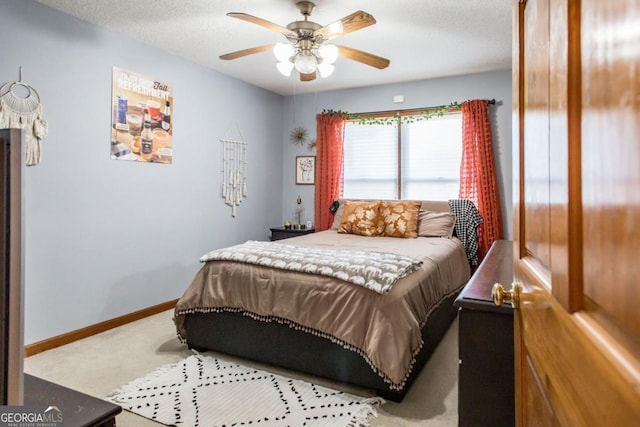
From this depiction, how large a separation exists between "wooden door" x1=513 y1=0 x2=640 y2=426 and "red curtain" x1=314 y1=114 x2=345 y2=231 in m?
4.26

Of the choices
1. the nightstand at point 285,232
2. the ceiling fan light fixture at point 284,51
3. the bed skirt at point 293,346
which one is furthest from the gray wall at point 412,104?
the bed skirt at point 293,346

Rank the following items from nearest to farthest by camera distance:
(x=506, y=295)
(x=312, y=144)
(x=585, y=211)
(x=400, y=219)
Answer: (x=585, y=211) < (x=506, y=295) < (x=400, y=219) < (x=312, y=144)

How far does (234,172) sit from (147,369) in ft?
8.43

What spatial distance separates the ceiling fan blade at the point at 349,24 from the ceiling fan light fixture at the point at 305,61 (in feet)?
0.50

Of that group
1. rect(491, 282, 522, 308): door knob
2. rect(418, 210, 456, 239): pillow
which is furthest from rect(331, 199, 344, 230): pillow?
rect(491, 282, 522, 308): door knob

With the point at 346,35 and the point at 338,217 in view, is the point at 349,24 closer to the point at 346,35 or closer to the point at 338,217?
the point at 346,35

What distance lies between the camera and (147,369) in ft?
8.23

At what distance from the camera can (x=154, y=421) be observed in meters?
1.93

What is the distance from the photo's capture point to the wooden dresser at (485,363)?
4.23 feet

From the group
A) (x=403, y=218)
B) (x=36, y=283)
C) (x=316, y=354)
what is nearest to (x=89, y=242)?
(x=36, y=283)

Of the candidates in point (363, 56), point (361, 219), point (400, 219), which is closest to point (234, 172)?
point (361, 219)

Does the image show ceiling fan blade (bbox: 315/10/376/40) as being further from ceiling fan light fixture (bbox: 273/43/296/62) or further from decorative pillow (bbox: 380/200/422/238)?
decorative pillow (bbox: 380/200/422/238)

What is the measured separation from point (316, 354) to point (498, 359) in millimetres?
1232

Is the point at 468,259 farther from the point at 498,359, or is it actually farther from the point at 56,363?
the point at 56,363
